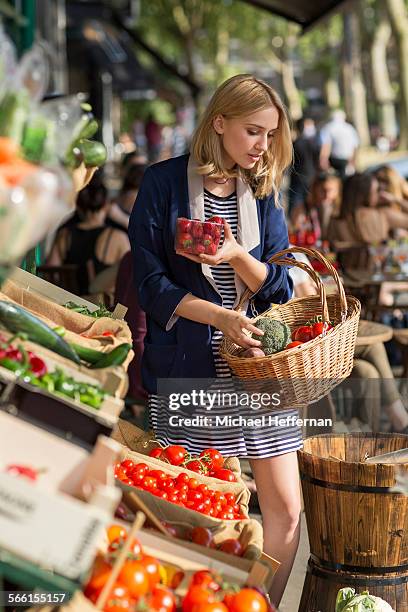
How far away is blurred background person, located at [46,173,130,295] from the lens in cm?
724

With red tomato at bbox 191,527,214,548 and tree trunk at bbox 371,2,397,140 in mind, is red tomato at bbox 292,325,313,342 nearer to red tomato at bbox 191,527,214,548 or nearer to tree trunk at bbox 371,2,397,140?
red tomato at bbox 191,527,214,548

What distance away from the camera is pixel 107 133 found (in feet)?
110

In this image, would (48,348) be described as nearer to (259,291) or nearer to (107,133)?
(259,291)

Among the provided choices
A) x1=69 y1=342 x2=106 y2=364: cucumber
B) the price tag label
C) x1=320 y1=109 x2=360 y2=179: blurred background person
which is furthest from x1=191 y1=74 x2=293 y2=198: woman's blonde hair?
x1=320 y1=109 x2=360 y2=179: blurred background person

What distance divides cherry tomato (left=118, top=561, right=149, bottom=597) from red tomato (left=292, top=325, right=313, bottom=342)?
130cm

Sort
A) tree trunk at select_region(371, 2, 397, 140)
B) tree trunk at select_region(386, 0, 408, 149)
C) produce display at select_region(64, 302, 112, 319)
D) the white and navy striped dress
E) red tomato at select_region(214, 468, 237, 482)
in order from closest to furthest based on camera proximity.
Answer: produce display at select_region(64, 302, 112, 319) < red tomato at select_region(214, 468, 237, 482) < the white and navy striped dress < tree trunk at select_region(386, 0, 408, 149) < tree trunk at select_region(371, 2, 397, 140)

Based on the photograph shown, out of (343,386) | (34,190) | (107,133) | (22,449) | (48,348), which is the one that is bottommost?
(343,386)

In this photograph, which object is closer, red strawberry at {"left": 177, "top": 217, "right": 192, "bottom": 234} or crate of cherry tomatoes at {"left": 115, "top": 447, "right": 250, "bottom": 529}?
crate of cherry tomatoes at {"left": 115, "top": 447, "right": 250, "bottom": 529}

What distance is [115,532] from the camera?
7.86ft

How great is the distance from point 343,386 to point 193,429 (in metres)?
2.09

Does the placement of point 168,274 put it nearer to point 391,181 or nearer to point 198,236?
point 198,236

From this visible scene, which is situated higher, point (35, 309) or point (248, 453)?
point (35, 309)

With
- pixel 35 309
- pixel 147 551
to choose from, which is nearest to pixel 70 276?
pixel 35 309

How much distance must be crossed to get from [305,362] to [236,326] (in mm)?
261
